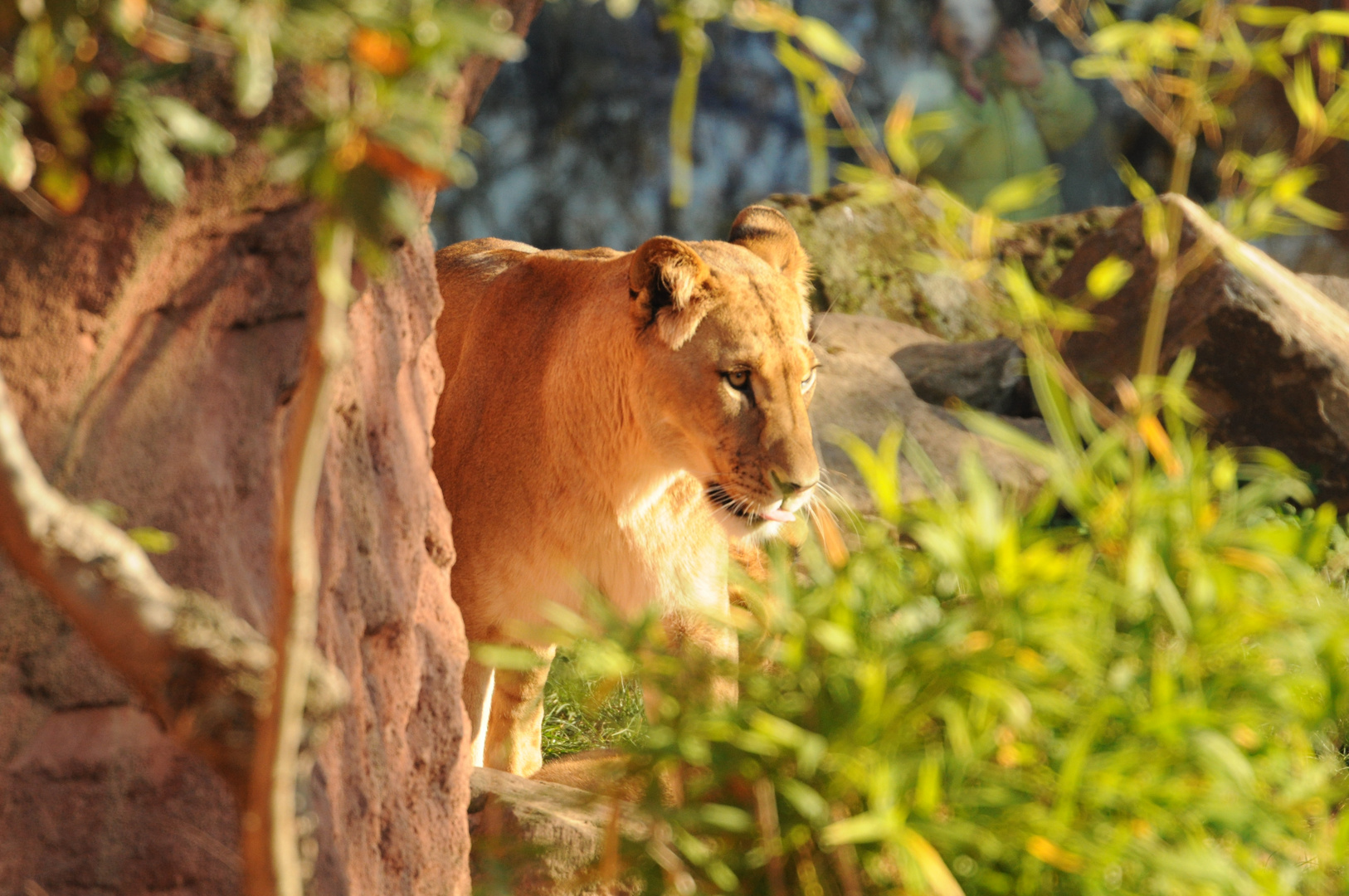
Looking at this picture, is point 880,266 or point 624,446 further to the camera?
point 880,266

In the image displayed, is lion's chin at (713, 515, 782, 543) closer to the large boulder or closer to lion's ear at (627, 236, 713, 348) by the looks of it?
lion's ear at (627, 236, 713, 348)

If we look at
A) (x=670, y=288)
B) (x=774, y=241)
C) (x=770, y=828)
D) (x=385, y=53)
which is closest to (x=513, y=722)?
(x=670, y=288)

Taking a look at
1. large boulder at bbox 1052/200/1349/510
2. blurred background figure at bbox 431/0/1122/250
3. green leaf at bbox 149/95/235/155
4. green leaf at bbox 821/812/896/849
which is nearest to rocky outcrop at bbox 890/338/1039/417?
large boulder at bbox 1052/200/1349/510

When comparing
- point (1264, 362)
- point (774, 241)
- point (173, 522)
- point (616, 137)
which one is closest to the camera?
point (173, 522)

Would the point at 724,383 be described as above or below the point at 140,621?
above

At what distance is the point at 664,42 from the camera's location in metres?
9.62

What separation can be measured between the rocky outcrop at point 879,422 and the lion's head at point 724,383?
2.05 m

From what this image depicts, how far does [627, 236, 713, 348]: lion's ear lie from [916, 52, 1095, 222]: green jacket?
7245 mm

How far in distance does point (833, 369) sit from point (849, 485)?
0.93 metres

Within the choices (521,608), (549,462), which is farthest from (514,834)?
(549,462)

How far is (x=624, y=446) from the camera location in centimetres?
343

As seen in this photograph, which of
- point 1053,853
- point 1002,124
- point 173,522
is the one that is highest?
point 1002,124

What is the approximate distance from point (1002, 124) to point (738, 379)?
25.7ft

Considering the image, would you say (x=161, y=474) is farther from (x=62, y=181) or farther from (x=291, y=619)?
(x=291, y=619)
